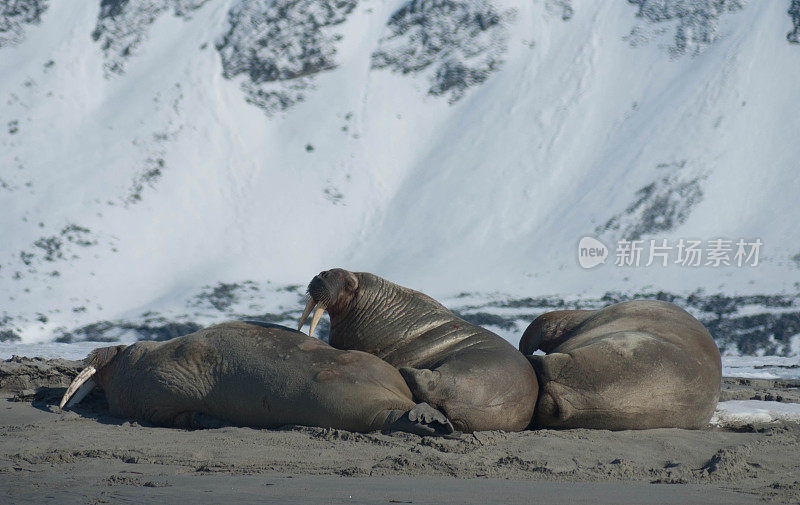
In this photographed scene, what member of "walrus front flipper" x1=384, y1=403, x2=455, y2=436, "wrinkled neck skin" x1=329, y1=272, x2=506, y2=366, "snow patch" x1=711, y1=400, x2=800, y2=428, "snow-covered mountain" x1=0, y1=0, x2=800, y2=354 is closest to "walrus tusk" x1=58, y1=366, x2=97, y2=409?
"wrinkled neck skin" x1=329, y1=272, x2=506, y2=366

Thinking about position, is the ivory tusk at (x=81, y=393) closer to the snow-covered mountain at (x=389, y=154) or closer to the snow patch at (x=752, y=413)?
the snow patch at (x=752, y=413)

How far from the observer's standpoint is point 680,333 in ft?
24.6

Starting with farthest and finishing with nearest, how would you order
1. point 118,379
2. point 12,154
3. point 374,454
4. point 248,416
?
point 12,154
point 118,379
point 248,416
point 374,454

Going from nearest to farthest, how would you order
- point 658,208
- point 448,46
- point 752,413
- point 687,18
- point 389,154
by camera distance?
1. point 752,413
2. point 658,208
3. point 389,154
4. point 687,18
5. point 448,46

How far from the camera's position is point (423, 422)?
5.94 metres

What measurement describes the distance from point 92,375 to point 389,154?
32852 millimetres

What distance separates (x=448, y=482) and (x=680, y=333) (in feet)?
12.0

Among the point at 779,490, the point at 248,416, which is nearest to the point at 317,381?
the point at 248,416

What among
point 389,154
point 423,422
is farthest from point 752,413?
point 389,154

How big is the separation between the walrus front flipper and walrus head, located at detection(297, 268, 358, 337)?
1.64 meters

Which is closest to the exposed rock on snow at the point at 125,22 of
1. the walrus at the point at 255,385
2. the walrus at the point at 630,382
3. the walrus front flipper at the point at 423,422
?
the walrus at the point at 255,385

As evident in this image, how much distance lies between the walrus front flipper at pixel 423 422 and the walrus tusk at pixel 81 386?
2800mm

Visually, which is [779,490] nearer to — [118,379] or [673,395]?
[673,395]

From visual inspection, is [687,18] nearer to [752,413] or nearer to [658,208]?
[658,208]
